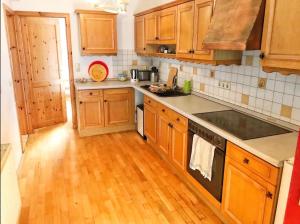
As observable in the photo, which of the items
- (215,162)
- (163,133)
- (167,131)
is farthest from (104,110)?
(215,162)

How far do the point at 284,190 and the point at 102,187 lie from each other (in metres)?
1.87

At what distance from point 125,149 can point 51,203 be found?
1.46 meters

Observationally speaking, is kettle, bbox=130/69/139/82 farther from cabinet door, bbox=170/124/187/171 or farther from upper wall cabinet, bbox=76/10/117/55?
cabinet door, bbox=170/124/187/171

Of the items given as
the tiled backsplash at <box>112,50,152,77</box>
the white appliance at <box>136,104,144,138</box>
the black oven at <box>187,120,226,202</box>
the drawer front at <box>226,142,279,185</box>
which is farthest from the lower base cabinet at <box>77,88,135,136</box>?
the drawer front at <box>226,142,279,185</box>

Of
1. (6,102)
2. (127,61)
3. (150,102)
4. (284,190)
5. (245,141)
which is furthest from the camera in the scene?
(127,61)

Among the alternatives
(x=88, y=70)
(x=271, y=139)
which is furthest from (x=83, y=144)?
(x=271, y=139)

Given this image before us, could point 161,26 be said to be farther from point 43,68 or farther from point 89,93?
point 43,68

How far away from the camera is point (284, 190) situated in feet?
4.94

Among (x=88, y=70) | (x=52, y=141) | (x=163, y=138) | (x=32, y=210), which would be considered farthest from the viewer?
(x=88, y=70)

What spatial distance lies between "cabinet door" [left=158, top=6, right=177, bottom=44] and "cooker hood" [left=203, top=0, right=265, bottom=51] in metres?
0.91

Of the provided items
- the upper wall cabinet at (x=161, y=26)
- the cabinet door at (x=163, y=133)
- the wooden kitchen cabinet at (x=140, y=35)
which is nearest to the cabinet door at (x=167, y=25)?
the upper wall cabinet at (x=161, y=26)

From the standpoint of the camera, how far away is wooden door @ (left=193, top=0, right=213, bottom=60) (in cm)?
244

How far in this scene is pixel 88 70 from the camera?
4445mm

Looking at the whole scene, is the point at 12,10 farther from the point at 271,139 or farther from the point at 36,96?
the point at 271,139
